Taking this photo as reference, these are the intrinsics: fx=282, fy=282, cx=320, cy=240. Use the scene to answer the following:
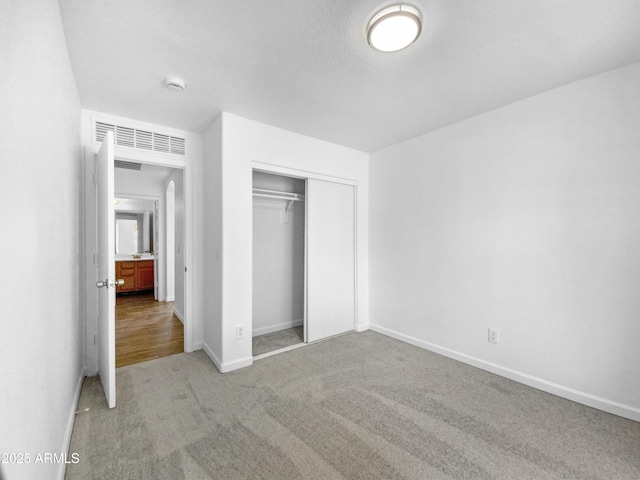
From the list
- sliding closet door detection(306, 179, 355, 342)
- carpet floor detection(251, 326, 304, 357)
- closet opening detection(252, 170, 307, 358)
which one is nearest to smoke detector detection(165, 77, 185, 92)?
closet opening detection(252, 170, 307, 358)

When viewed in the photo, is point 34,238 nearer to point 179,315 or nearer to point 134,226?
point 179,315

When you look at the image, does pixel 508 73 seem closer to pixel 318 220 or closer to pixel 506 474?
pixel 318 220

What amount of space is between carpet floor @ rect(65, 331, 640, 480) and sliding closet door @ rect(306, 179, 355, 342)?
839 mm

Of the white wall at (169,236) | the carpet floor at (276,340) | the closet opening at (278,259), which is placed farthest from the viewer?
the white wall at (169,236)

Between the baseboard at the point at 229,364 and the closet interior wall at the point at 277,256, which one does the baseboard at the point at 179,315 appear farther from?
the baseboard at the point at 229,364

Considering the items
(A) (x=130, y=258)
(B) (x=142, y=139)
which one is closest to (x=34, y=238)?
(B) (x=142, y=139)

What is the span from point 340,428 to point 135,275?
584 centimetres

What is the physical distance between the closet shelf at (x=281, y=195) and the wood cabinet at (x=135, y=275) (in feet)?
13.6

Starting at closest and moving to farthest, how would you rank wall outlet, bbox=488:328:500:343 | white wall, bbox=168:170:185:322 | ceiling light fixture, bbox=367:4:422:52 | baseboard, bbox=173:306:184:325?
1. ceiling light fixture, bbox=367:4:422:52
2. wall outlet, bbox=488:328:500:343
3. white wall, bbox=168:170:185:322
4. baseboard, bbox=173:306:184:325

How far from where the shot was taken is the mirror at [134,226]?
655 cm

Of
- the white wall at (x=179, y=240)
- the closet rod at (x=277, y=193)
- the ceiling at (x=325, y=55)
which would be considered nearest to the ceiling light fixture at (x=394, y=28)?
the ceiling at (x=325, y=55)

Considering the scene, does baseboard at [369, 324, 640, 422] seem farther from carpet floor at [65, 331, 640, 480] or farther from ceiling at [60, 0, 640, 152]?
ceiling at [60, 0, 640, 152]

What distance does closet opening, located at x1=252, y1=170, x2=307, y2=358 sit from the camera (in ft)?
11.9

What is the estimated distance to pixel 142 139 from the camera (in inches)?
111
